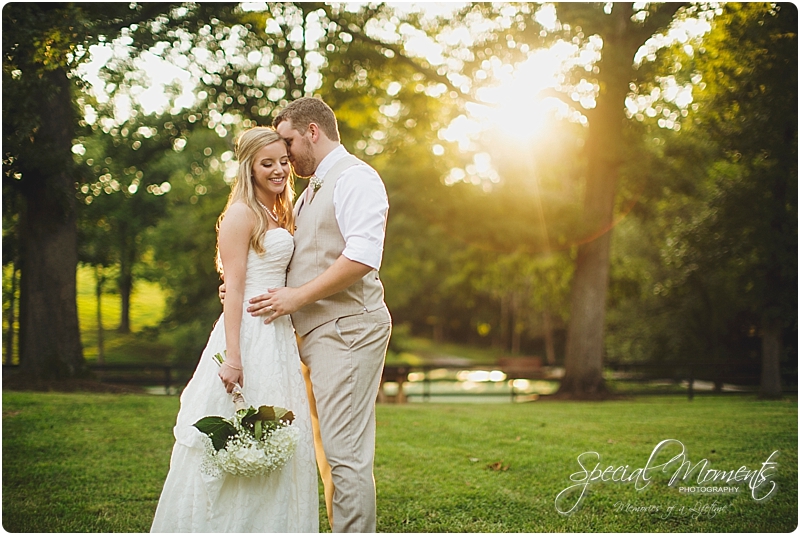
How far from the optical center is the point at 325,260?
320 cm

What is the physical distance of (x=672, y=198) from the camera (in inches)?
602

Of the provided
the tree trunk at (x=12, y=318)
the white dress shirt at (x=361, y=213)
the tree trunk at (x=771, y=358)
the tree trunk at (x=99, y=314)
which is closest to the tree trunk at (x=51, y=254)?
the tree trunk at (x=12, y=318)

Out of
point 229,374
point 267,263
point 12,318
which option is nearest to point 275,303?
point 267,263

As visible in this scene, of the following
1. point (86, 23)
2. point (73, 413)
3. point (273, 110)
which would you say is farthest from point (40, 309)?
point (273, 110)

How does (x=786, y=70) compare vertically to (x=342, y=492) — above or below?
above

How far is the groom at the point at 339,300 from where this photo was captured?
3043 mm

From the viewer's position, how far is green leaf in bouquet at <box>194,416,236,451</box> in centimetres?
291

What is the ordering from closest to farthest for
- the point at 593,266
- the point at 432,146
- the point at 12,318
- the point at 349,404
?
the point at 349,404 < the point at 12,318 < the point at 593,266 < the point at 432,146

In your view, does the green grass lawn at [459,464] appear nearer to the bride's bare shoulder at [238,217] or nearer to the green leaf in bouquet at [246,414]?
the green leaf in bouquet at [246,414]

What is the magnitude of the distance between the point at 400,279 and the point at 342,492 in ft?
58.9

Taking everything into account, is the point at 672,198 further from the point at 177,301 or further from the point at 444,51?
the point at 177,301

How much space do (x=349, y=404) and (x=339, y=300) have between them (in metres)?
0.51

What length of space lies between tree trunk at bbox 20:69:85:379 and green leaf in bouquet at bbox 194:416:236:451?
14.6 feet

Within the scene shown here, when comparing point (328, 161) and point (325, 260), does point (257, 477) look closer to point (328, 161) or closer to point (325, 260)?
point (325, 260)
